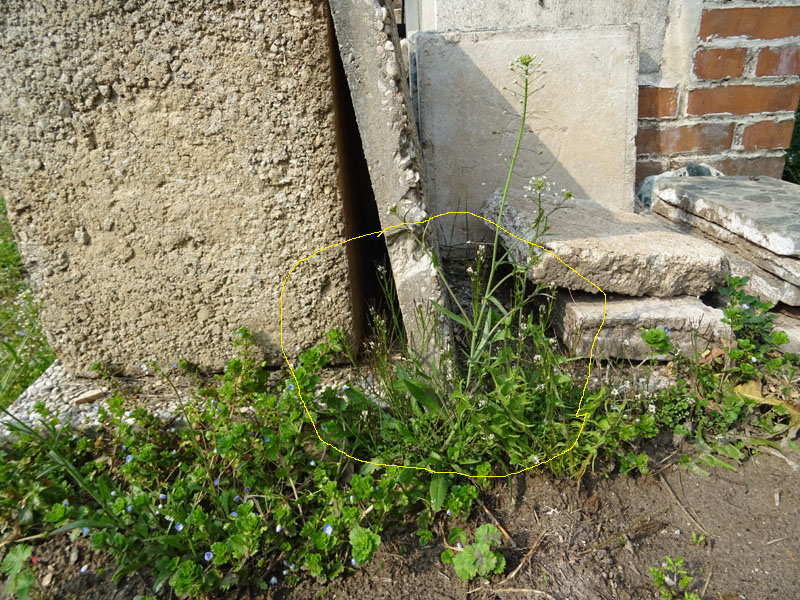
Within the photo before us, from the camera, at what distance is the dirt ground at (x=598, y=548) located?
4.35ft

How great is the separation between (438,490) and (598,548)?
1.44 ft

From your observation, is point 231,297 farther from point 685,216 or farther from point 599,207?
point 685,216

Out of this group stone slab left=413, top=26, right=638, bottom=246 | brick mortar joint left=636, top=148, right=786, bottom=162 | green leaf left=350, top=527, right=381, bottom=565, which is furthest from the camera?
brick mortar joint left=636, top=148, right=786, bottom=162

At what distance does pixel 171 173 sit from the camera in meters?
1.61

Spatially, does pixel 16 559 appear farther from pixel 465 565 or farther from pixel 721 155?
pixel 721 155

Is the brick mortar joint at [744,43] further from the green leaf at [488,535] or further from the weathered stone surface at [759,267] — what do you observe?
the green leaf at [488,535]

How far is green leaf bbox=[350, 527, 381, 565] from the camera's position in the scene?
4.23 ft

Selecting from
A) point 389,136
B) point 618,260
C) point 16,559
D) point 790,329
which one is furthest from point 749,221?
point 16,559

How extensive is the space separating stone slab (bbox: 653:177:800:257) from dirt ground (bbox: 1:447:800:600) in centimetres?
87

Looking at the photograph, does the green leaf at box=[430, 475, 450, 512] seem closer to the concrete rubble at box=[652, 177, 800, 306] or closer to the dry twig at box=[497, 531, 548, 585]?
the dry twig at box=[497, 531, 548, 585]

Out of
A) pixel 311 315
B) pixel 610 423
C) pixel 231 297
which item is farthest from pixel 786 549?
pixel 231 297

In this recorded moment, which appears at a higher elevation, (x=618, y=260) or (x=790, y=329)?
(x=618, y=260)

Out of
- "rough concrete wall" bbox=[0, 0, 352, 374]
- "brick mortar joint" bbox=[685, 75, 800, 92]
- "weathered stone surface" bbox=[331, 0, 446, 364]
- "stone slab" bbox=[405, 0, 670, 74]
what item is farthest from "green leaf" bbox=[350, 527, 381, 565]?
"brick mortar joint" bbox=[685, 75, 800, 92]

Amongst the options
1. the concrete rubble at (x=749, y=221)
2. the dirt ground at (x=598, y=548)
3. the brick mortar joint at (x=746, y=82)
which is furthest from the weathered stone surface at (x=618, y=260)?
the brick mortar joint at (x=746, y=82)
